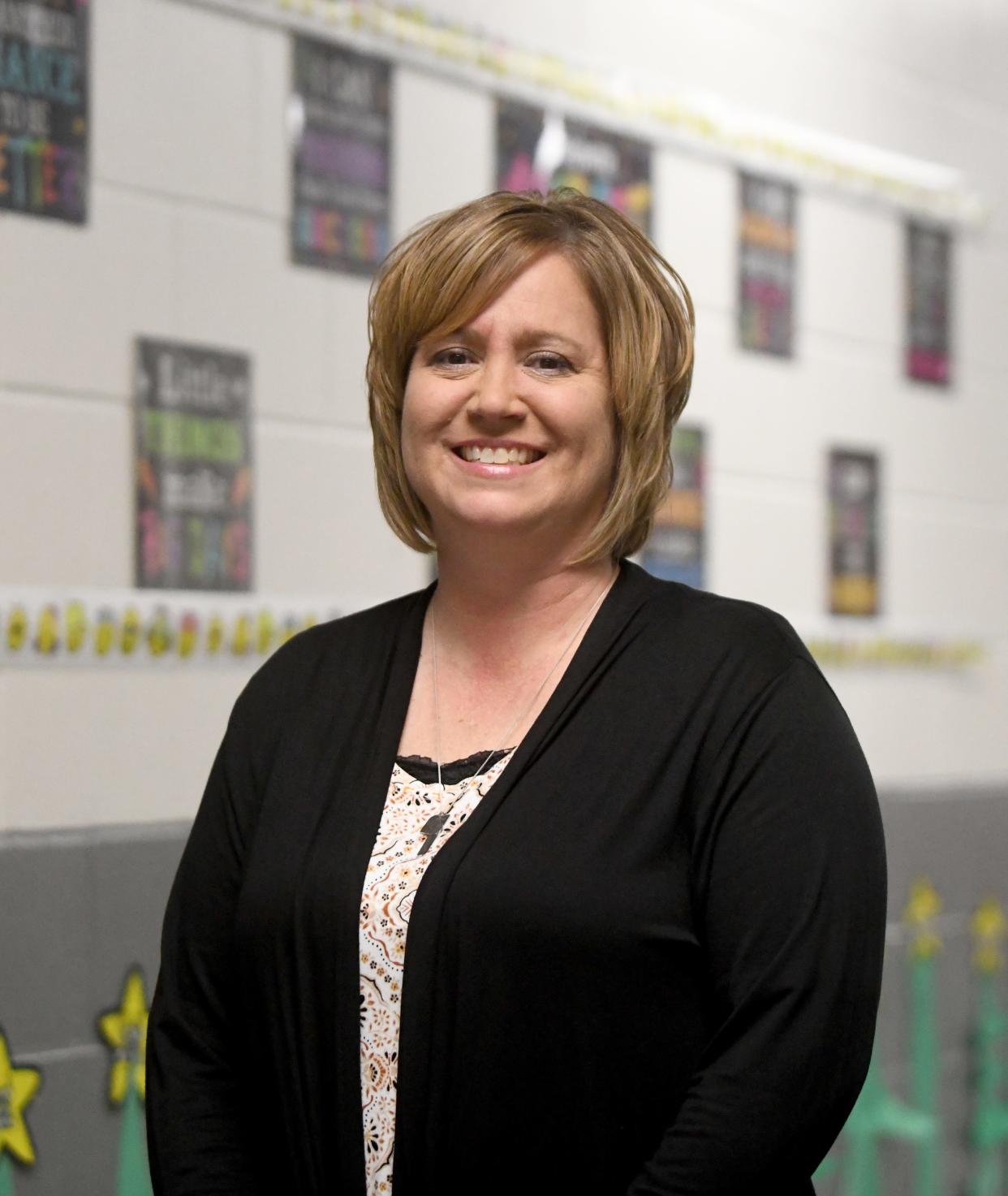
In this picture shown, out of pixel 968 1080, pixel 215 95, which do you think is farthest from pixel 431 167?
pixel 968 1080

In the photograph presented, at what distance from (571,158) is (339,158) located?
0.51 m

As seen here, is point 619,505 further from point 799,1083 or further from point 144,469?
point 144,469

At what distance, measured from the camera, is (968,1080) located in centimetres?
343

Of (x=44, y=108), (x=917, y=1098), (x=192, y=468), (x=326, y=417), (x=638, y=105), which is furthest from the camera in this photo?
(x=917, y=1098)

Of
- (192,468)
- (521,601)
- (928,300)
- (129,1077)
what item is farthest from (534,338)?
(928,300)

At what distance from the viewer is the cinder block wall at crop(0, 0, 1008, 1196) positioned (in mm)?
2051

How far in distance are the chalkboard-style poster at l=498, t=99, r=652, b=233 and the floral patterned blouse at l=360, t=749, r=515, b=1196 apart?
1.38 metres

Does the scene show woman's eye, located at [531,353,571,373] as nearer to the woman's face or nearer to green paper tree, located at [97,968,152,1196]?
the woman's face

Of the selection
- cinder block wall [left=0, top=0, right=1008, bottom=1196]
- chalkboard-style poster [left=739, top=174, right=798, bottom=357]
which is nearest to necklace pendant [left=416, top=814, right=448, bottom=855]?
cinder block wall [left=0, top=0, right=1008, bottom=1196]

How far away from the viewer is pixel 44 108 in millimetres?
2049

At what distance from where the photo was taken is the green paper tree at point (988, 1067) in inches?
136

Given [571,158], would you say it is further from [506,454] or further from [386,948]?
[386,948]

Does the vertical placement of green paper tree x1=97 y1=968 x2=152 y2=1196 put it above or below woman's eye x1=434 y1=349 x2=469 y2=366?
below

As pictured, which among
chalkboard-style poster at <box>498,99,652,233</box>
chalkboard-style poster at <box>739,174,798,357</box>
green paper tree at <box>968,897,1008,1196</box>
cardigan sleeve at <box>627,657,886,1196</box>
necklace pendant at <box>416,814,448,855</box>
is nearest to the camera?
cardigan sleeve at <box>627,657,886,1196</box>
